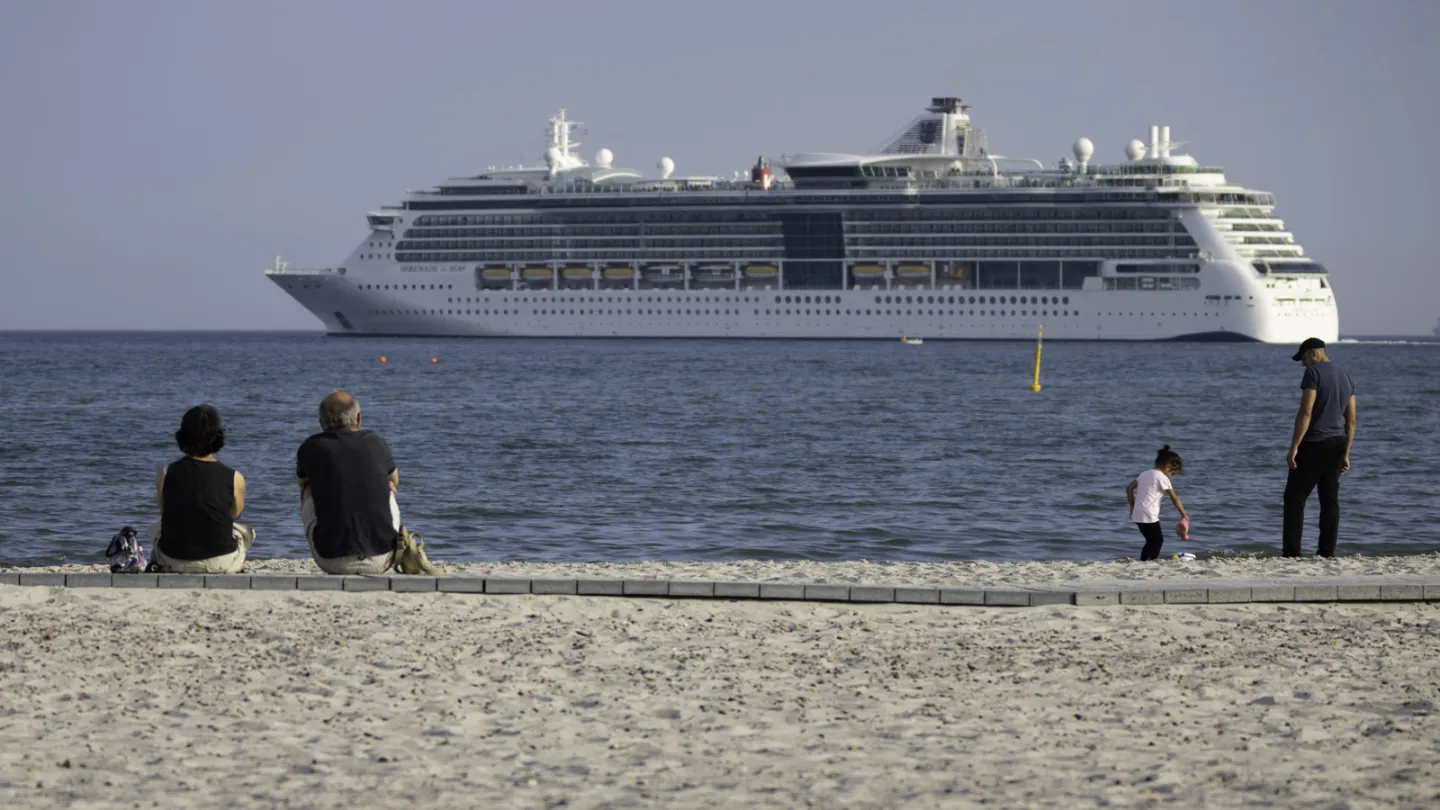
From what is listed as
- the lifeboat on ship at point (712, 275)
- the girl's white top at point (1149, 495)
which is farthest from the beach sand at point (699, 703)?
the lifeboat on ship at point (712, 275)

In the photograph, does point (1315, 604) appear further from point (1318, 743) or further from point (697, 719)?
point (697, 719)


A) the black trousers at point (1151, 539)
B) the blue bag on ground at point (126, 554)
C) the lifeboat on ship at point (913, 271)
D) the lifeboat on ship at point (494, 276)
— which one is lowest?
the black trousers at point (1151, 539)

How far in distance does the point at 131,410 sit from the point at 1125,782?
34.1m

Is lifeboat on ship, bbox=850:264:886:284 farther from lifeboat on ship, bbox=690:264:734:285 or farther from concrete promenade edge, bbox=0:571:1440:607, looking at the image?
concrete promenade edge, bbox=0:571:1440:607

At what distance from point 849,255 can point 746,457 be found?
60.7 meters

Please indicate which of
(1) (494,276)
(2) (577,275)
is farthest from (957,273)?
(1) (494,276)

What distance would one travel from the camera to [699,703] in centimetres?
698

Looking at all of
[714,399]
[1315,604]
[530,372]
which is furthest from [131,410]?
[1315,604]

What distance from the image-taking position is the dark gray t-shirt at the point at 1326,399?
11125 millimetres

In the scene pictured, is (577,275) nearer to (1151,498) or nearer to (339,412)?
(1151,498)

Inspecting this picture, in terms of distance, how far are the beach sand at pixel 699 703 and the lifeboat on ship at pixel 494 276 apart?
81.5 m

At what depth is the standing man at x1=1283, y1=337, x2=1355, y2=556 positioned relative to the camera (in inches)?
438

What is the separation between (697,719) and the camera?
6742mm

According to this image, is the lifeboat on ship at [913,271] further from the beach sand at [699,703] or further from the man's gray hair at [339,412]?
the man's gray hair at [339,412]
